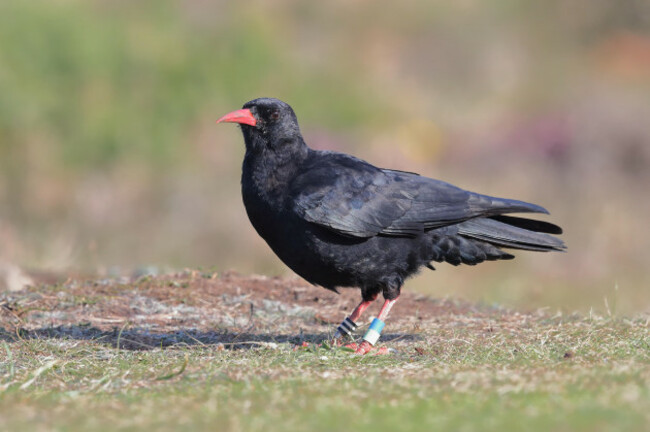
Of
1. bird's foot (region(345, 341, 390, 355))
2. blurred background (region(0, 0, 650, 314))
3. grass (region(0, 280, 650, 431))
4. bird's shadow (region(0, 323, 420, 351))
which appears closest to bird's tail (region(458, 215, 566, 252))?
grass (region(0, 280, 650, 431))

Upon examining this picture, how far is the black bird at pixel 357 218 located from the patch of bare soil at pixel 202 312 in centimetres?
54

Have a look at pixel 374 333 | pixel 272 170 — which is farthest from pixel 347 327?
pixel 272 170

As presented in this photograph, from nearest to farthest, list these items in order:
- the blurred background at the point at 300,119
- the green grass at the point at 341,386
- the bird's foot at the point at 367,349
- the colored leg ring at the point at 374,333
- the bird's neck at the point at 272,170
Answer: the green grass at the point at 341,386 → the bird's foot at the point at 367,349 → the colored leg ring at the point at 374,333 → the bird's neck at the point at 272,170 → the blurred background at the point at 300,119

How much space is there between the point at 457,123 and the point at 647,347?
45.9ft

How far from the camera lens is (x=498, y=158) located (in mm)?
16125

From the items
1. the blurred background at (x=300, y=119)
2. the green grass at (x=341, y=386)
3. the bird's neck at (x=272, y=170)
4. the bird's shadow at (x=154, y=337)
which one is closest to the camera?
the green grass at (x=341, y=386)

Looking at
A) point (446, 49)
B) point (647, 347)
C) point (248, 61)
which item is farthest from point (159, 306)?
point (446, 49)

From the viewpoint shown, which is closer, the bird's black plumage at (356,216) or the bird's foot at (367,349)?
the bird's foot at (367,349)

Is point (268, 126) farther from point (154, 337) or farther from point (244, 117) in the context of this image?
point (154, 337)

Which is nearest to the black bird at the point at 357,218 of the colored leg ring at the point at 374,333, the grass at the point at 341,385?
the colored leg ring at the point at 374,333

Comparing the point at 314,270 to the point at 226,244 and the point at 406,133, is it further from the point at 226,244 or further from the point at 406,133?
the point at 406,133

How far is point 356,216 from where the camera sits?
583 centimetres

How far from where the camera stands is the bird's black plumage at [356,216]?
5730mm

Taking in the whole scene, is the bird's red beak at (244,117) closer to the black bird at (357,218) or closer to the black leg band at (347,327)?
the black bird at (357,218)
